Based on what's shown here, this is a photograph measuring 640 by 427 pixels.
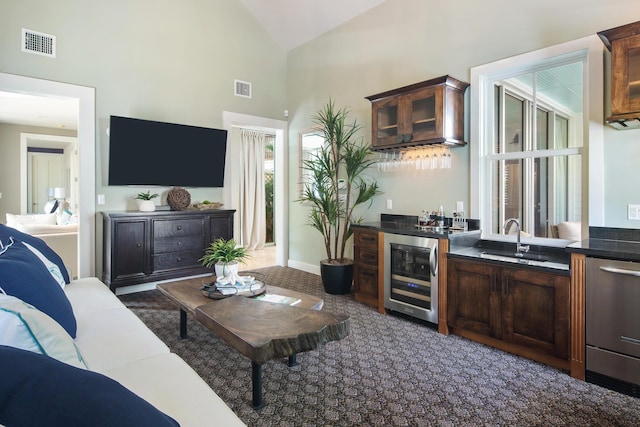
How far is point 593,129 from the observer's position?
2.81 metres

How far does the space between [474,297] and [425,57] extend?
8.60ft

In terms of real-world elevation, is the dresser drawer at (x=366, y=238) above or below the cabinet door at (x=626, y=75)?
below

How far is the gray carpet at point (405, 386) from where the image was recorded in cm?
202

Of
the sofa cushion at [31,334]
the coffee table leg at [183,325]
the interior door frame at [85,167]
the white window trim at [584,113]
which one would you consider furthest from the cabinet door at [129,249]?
the white window trim at [584,113]

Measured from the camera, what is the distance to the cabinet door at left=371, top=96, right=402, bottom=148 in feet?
12.7

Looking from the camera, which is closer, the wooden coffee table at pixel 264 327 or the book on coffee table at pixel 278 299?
the wooden coffee table at pixel 264 327

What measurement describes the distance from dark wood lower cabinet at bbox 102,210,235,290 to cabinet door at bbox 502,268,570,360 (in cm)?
354

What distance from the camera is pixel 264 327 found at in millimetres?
→ 1946

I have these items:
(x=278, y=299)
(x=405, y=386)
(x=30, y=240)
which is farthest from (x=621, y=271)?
(x=30, y=240)

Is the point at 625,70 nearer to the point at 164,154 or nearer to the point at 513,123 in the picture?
the point at 513,123

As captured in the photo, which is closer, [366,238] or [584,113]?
[584,113]

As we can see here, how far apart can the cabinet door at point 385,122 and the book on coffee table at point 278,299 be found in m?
2.07

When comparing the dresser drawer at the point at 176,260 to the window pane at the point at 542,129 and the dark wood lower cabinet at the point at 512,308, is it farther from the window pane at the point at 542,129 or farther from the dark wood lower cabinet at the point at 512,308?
the window pane at the point at 542,129

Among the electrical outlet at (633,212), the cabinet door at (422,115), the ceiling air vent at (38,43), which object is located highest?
the ceiling air vent at (38,43)
